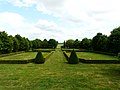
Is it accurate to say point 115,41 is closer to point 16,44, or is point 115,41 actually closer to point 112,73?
point 16,44

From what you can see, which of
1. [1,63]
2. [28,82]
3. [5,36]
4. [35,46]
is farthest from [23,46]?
[28,82]

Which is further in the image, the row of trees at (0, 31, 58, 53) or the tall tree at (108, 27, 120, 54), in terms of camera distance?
the row of trees at (0, 31, 58, 53)

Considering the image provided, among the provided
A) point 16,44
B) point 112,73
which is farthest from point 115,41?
point 112,73

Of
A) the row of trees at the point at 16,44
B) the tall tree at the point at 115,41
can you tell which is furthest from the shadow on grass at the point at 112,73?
the row of trees at the point at 16,44

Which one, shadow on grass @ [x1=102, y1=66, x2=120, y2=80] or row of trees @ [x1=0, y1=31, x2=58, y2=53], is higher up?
row of trees @ [x1=0, y1=31, x2=58, y2=53]

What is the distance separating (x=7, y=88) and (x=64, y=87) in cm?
494

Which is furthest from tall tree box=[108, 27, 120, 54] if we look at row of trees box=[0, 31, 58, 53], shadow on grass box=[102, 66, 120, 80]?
shadow on grass box=[102, 66, 120, 80]

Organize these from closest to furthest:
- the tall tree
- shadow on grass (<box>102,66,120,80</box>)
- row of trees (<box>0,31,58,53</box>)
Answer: shadow on grass (<box>102,66,120,80</box>), the tall tree, row of trees (<box>0,31,58,53</box>)

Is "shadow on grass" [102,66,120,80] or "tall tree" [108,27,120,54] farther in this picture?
"tall tree" [108,27,120,54]

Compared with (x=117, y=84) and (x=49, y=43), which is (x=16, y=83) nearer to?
(x=117, y=84)

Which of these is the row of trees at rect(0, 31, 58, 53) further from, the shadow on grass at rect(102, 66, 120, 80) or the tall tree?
the shadow on grass at rect(102, 66, 120, 80)

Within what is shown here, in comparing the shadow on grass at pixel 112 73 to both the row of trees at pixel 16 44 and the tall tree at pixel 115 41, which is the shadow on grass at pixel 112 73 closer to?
the tall tree at pixel 115 41

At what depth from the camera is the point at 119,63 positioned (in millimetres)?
42812

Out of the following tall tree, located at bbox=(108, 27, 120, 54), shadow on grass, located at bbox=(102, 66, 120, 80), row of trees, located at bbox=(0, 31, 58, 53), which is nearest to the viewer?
shadow on grass, located at bbox=(102, 66, 120, 80)
